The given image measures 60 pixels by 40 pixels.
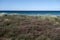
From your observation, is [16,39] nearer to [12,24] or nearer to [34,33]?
[34,33]

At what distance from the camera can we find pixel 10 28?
1143 cm

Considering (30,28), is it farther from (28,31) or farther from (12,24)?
(12,24)

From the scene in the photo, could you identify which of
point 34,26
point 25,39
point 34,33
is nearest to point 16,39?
point 25,39

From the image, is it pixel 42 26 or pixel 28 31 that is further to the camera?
pixel 42 26

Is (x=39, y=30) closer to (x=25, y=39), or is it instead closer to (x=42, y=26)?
(x=42, y=26)

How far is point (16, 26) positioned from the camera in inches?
464

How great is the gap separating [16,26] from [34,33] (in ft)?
4.69

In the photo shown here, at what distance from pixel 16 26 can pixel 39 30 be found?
4.50 feet

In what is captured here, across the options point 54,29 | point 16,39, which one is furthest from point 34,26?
point 16,39

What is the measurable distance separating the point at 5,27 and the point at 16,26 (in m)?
0.65

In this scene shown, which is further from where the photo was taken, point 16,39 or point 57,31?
point 57,31

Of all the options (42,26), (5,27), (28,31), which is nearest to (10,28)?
(5,27)

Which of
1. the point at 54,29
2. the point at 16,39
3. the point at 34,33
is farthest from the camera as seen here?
the point at 54,29

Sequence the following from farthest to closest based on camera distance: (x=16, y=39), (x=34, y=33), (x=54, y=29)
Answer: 1. (x=54, y=29)
2. (x=34, y=33)
3. (x=16, y=39)
